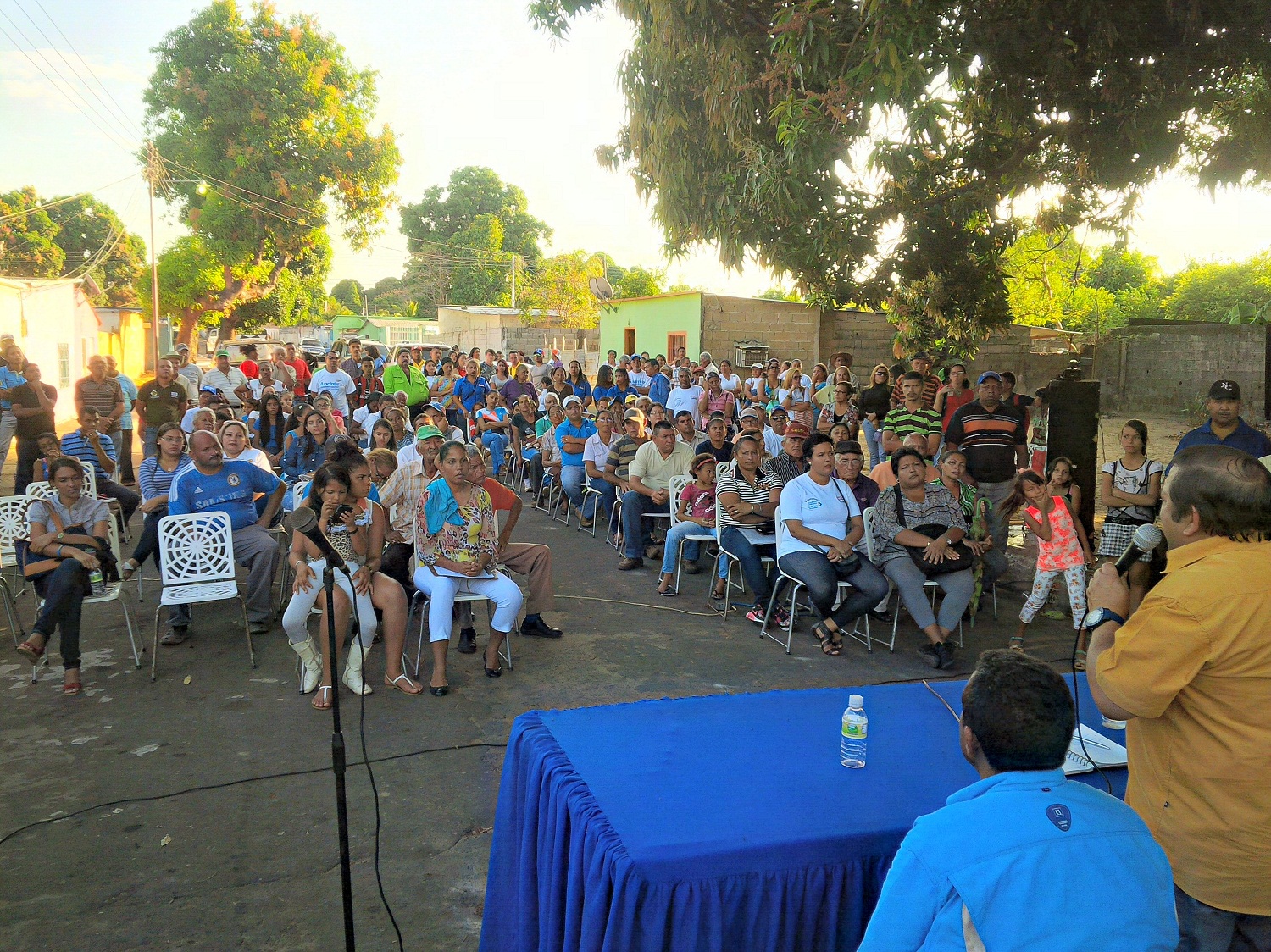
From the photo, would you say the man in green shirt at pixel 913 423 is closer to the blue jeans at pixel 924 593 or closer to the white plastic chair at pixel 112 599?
the blue jeans at pixel 924 593

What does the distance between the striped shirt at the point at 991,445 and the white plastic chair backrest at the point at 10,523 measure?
24.3 ft

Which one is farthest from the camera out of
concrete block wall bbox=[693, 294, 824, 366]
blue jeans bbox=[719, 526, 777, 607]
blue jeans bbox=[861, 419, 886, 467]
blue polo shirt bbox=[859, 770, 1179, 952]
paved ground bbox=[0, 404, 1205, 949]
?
concrete block wall bbox=[693, 294, 824, 366]

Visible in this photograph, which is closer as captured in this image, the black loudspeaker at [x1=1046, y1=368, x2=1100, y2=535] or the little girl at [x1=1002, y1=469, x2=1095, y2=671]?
the little girl at [x1=1002, y1=469, x2=1095, y2=671]

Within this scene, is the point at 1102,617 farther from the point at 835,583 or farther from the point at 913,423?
the point at 913,423

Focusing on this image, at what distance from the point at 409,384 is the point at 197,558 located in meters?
8.33

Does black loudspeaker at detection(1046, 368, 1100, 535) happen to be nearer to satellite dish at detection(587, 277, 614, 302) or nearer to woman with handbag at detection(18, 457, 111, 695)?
woman with handbag at detection(18, 457, 111, 695)

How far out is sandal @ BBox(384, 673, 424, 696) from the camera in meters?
5.57

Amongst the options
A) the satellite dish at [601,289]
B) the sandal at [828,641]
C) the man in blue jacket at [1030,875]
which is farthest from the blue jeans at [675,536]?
the satellite dish at [601,289]

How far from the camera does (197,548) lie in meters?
6.36

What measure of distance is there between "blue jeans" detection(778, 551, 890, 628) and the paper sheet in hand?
10.8ft

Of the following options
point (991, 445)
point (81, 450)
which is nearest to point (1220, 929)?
point (991, 445)

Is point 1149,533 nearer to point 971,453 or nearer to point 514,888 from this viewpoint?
point 514,888

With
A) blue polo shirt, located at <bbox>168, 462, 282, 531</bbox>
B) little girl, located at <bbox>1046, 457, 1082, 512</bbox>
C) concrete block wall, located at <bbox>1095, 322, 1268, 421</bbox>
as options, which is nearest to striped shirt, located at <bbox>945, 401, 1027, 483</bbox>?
little girl, located at <bbox>1046, 457, 1082, 512</bbox>

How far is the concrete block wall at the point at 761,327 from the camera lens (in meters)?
21.8
